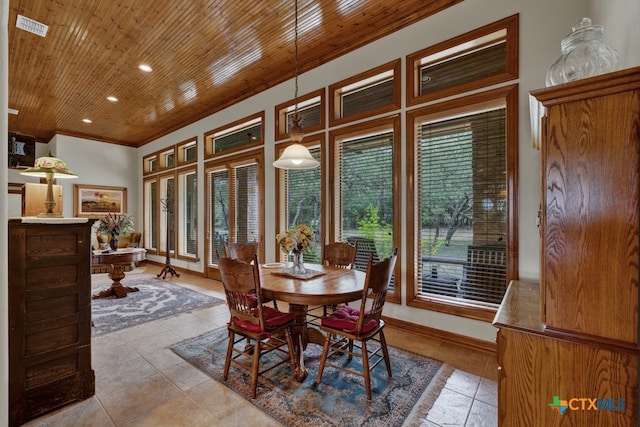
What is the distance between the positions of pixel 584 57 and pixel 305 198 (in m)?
3.49

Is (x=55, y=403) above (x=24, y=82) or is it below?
below

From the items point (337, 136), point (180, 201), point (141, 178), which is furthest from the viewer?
point (141, 178)

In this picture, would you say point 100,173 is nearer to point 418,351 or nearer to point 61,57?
point 61,57

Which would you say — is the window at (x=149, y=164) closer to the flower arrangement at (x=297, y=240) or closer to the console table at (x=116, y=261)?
the console table at (x=116, y=261)

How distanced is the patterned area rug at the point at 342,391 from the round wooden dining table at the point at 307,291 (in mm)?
187

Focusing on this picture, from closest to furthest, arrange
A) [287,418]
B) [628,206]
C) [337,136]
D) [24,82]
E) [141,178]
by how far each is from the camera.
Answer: [628,206] → [287,418] → [337,136] → [24,82] → [141,178]

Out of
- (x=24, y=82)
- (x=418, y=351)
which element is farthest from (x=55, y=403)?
(x=24, y=82)

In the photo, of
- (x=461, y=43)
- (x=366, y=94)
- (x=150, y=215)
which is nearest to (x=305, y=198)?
(x=366, y=94)

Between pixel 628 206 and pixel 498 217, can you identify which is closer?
pixel 628 206

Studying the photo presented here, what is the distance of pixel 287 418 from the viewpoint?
6.21 feet

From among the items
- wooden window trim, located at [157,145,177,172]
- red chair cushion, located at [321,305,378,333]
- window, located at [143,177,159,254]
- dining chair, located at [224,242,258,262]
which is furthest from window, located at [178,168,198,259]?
red chair cushion, located at [321,305,378,333]

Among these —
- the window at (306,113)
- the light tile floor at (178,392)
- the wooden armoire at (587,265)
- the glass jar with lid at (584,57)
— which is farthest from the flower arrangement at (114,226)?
the glass jar with lid at (584,57)

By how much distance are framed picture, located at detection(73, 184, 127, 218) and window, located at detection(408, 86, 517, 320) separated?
8.26 metres

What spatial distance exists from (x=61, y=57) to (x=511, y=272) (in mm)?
6071
